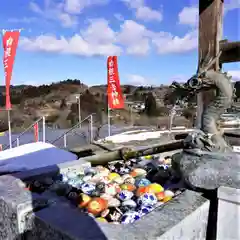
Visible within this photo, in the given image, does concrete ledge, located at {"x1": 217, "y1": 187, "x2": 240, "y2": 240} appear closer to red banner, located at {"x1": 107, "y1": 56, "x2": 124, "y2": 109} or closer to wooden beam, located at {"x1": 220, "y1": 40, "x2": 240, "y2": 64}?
wooden beam, located at {"x1": 220, "y1": 40, "x2": 240, "y2": 64}

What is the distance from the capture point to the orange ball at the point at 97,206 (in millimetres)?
2439

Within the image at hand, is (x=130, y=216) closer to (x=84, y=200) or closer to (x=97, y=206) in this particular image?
(x=97, y=206)

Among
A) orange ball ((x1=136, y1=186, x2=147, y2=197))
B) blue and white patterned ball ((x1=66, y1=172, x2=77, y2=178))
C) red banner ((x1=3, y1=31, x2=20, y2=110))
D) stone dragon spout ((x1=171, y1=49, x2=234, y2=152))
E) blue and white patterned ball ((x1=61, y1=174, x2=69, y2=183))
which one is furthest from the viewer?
red banner ((x1=3, y1=31, x2=20, y2=110))

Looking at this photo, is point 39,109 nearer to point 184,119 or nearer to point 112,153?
point 184,119

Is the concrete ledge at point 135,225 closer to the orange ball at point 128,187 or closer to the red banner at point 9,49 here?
the orange ball at point 128,187

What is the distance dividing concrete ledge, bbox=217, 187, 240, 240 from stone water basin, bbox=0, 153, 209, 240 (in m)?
0.11

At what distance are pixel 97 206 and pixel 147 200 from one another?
0.47 meters

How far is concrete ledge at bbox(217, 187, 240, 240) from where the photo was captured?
6.49ft

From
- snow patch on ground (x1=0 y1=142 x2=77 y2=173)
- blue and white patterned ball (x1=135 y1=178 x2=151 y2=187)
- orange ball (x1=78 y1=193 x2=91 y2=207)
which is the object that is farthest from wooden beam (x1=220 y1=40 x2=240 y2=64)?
snow patch on ground (x1=0 y1=142 x2=77 y2=173)

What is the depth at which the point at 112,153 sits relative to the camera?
4020 mm

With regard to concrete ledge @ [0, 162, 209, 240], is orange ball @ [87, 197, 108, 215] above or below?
below

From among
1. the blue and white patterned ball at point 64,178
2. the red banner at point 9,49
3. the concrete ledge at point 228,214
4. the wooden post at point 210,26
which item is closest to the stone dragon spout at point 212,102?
the wooden post at point 210,26

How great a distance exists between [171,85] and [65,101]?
18.6 m

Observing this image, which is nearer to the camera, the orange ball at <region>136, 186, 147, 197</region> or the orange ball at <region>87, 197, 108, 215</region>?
the orange ball at <region>87, 197, 108, 215</region>
